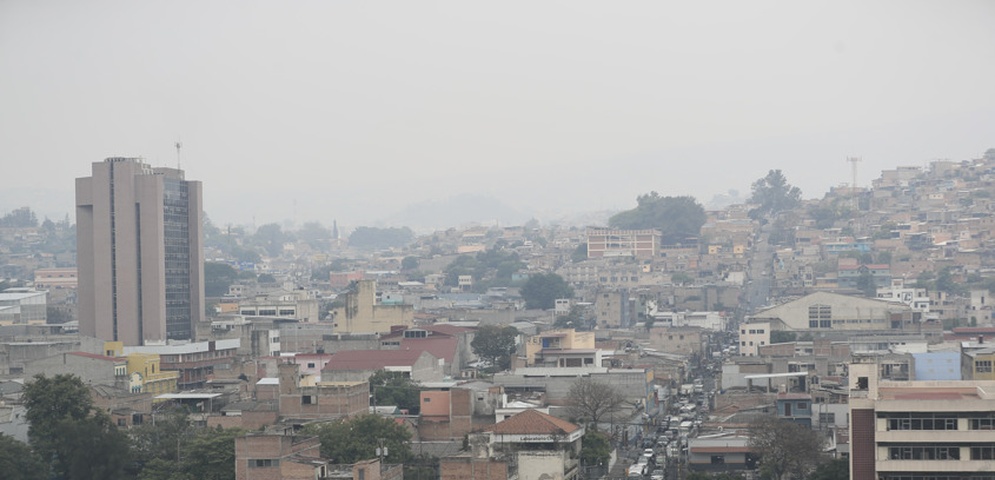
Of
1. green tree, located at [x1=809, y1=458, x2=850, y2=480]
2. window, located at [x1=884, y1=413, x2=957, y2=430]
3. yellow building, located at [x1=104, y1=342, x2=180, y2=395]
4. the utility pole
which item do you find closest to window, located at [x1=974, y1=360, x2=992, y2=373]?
green tree, located at [x1=809, y1=458, x2=850, y2=480]

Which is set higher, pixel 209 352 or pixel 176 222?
pixel 176 222

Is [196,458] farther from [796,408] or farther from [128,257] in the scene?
[128,257]

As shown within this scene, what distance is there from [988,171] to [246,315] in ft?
162

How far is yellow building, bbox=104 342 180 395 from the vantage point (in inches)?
1716

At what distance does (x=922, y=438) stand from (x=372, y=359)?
2192 cm

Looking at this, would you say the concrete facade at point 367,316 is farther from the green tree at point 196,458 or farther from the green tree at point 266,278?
the green tree at point 266,278

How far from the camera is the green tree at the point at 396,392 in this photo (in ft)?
126

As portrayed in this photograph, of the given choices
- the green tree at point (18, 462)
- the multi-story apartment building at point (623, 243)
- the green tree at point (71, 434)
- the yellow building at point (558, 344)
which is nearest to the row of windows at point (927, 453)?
the green tree at point (71, 434)

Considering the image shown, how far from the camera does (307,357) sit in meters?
46.7

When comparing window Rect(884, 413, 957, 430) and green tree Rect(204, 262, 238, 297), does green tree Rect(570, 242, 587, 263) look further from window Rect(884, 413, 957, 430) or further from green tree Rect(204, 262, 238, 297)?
window Rect(884, 413, 957, 430)

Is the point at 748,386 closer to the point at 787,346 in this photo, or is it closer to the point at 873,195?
the point at 787,346

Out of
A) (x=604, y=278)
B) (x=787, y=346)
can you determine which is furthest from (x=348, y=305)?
(x=604, y=278)

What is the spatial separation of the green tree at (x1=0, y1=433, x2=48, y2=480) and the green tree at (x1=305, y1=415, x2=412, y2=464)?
15.0 feet

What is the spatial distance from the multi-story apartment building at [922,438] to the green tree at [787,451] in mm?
7758
